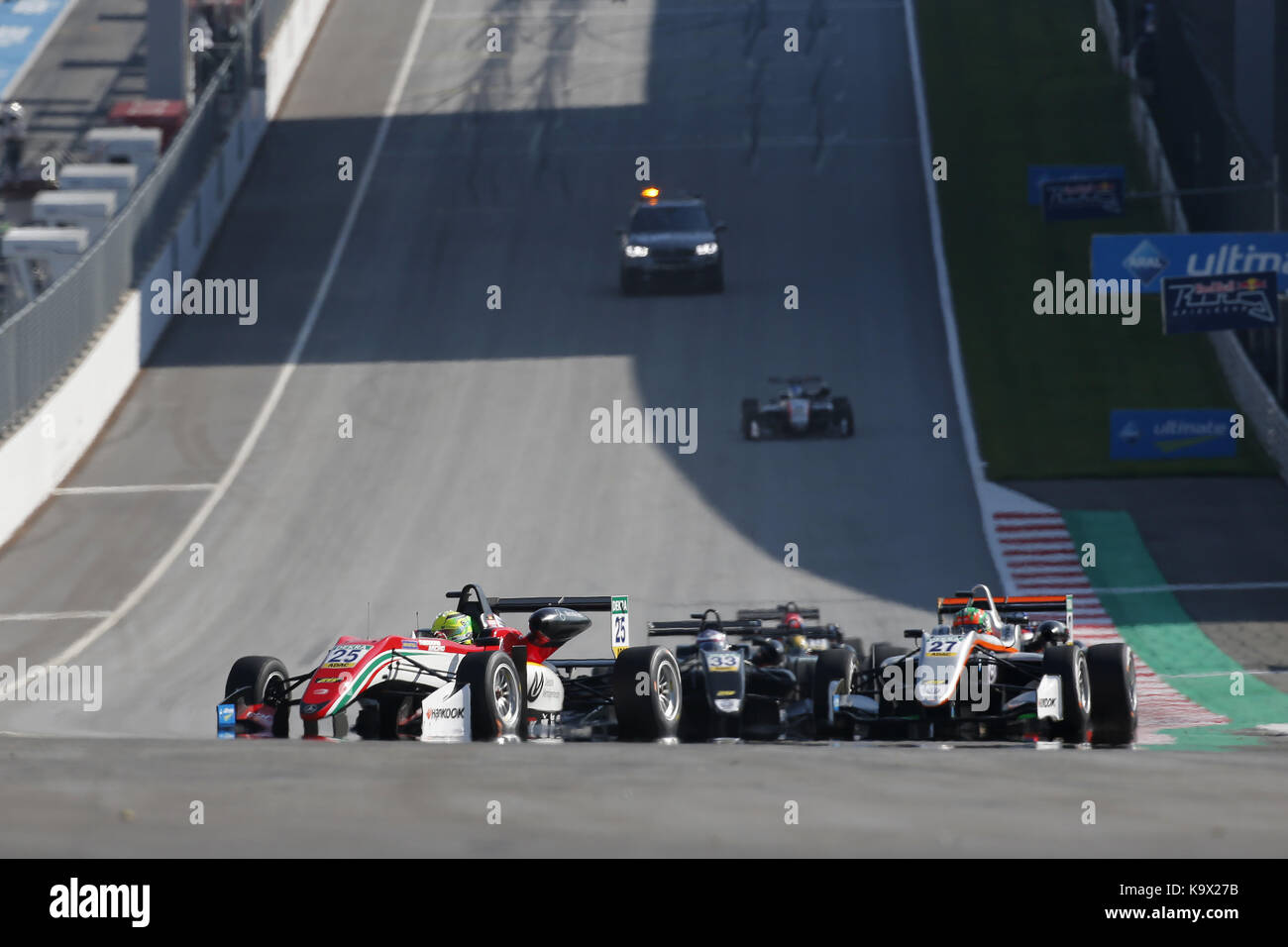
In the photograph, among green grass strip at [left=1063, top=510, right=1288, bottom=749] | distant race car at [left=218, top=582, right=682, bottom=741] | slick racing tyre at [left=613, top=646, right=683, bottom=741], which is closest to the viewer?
distant race car at [left=218, top=582, right=682, bottom=741]

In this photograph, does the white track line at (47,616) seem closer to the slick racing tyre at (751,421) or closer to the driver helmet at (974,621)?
the slick racing tyre at (751,421)

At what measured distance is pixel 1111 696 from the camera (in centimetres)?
1455

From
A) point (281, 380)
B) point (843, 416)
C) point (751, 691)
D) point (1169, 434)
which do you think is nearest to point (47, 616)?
point (281, 380)

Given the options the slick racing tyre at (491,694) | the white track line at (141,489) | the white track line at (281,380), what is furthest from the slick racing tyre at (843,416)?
the slick racing tyre at (491,694)

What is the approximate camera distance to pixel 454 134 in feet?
160

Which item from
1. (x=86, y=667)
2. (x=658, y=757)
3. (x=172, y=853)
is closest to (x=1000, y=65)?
(x=86, y=667)

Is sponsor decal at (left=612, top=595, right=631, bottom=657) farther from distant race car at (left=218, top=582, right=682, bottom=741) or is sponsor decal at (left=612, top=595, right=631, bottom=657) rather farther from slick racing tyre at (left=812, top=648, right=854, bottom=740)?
slick racing tyre at (left=812, top=648, right=854, bottom=740)

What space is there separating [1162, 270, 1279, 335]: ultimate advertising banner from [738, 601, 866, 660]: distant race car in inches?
529

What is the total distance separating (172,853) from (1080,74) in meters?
46.3

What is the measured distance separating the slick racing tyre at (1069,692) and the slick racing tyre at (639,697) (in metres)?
3.16

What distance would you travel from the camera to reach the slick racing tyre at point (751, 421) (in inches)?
1236

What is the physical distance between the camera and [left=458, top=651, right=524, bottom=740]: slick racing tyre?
532 inches

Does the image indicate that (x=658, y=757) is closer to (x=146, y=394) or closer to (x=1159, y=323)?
(x=146, y=394)

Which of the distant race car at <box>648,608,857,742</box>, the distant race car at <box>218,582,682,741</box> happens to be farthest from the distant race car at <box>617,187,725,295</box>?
the distant race car at <box>218,582,682,741</box>
